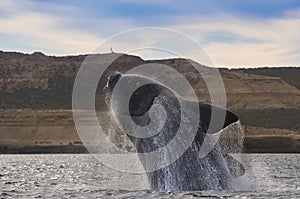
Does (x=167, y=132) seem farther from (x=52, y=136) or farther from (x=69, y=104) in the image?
(x=69, y=104)

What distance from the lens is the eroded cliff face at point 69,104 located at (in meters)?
112

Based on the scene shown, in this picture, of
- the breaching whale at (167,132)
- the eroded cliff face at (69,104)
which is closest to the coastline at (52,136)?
the eroded cliff face at (69,104)

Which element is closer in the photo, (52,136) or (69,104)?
(52,136)

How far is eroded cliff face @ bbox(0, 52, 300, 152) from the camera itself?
11194 centimetres

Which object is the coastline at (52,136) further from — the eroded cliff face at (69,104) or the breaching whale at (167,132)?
the breaching whale at (167,132)

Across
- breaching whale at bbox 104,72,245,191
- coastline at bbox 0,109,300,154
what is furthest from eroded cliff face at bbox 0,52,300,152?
breaching whale at bbox 104,72,245,191

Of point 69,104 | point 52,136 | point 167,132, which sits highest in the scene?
point 69,104

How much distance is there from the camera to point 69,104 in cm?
15250

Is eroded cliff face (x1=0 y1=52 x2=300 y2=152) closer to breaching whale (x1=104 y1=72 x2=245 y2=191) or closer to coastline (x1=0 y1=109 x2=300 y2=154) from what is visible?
coastline (x1=0 y1=109 x2=300 y2=154)

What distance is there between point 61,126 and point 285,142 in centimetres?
4541

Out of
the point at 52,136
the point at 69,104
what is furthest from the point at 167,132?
the point at 69,104

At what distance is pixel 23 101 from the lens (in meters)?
153

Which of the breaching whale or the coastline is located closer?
the breaching whale

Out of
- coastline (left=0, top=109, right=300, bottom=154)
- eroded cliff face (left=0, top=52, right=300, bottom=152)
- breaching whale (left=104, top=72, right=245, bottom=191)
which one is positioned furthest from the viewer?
eroded cliff face (left=0, top=52, right=300, bottom=152)
